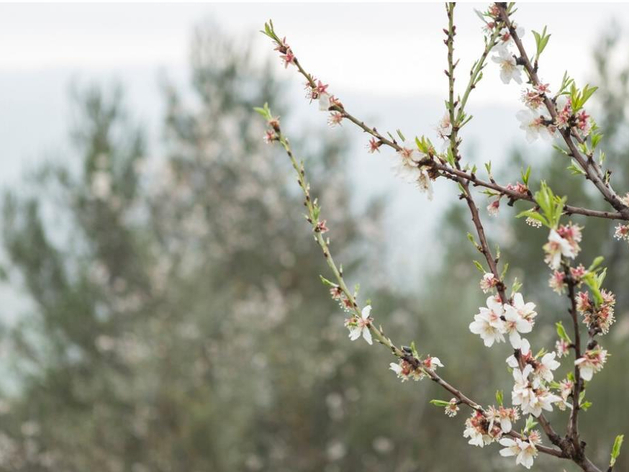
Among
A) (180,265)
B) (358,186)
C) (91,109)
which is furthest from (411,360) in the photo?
(358,186)

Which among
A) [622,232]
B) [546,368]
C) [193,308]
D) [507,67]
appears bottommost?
[546,368]

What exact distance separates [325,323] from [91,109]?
6723 mm

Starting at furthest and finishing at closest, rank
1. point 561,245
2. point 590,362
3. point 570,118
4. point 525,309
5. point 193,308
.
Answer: point 193,308
point 570,118
point 525,309
point 590,362
point 561,245

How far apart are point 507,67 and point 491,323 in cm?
51

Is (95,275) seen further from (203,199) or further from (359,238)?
(359,238)

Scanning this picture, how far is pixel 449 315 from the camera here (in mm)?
11094

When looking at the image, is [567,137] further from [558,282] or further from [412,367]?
[412,367]

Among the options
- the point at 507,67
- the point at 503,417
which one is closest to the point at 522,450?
the point at 503,417

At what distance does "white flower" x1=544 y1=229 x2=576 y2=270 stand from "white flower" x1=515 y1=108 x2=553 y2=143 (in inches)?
16.4

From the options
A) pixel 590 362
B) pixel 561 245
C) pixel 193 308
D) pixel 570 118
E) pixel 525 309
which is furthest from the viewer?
pixel 193 308

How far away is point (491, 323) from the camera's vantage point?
51.3 inches

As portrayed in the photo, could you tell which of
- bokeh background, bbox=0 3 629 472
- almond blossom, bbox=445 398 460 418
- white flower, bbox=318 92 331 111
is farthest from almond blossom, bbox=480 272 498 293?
bokeh background, bbox=0 3 629 472

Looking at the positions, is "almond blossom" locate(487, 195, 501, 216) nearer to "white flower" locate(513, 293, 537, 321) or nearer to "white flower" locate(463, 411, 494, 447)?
"white flower" locate(513, 293, 537, 321)

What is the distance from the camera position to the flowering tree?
1212mm
